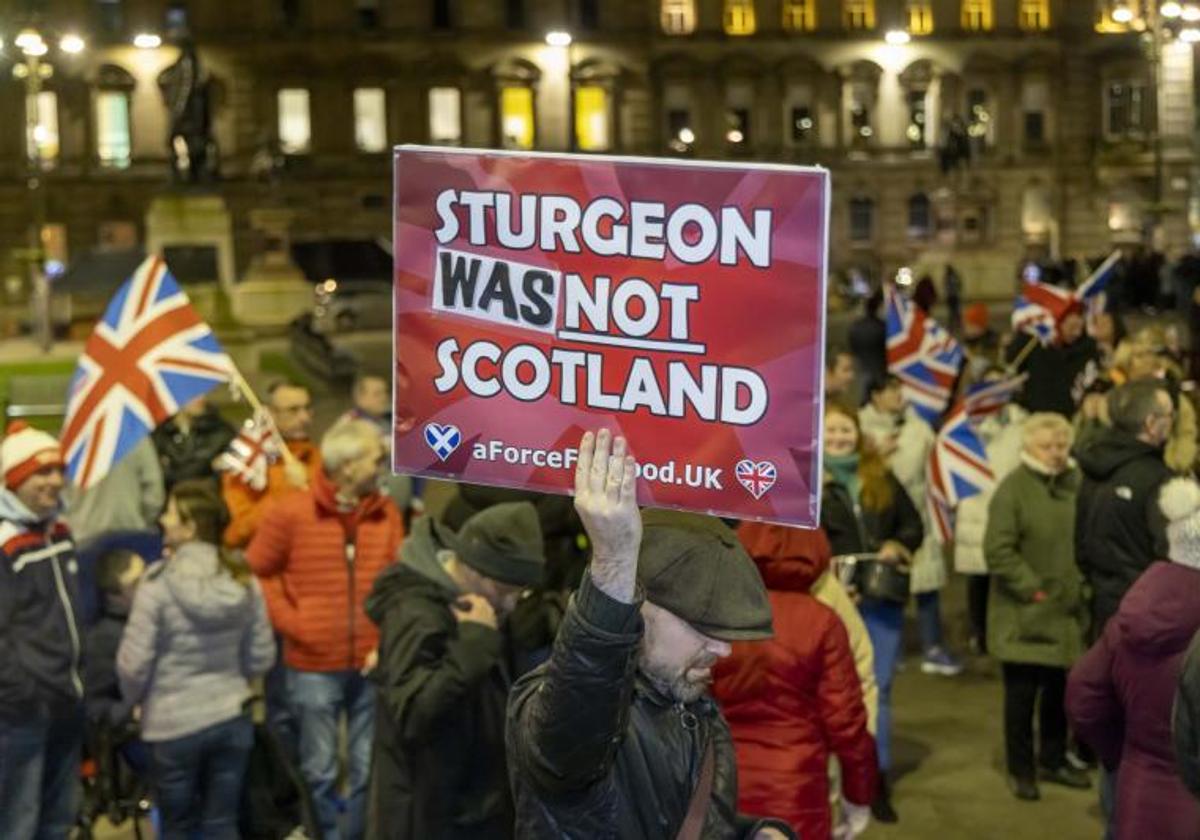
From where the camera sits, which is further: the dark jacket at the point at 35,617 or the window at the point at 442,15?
the window at the point at 442,15

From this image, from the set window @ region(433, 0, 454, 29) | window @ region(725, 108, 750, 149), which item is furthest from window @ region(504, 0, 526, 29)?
window @ region(725, 108, 750, 149)

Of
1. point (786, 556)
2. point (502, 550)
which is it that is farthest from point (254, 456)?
point (786, 556)

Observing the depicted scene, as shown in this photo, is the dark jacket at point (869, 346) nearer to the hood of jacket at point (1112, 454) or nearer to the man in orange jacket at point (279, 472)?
the man in orange jacket at point (279, 472)

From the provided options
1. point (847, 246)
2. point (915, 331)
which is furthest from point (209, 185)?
point (847, 246)

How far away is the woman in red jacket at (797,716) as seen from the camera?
5.32m

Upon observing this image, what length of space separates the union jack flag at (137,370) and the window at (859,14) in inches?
2143

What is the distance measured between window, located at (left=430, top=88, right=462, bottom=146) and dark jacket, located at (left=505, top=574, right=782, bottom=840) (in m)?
56.8

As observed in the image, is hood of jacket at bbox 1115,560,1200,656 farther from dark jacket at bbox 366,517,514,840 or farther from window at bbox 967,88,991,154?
window at bbox 967,88,991,154

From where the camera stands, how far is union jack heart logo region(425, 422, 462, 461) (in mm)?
3938

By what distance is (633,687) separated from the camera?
337 centimetres

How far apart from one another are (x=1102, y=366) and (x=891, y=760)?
4853 millimetres

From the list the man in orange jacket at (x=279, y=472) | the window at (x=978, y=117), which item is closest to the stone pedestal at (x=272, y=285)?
the man in orange jacket at (x=279, y=472)

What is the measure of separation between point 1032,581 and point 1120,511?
691mm

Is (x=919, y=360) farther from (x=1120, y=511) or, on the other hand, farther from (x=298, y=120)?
(x=298, y=120)
